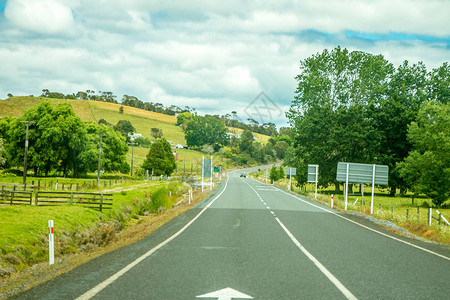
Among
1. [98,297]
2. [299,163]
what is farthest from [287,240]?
[299,163]

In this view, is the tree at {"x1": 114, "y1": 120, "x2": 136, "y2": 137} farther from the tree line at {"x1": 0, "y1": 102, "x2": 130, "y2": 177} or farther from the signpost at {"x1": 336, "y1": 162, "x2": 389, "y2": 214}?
the signpost at {"x1": 336, "y1": 162, "x2": 389, "y2": 214}

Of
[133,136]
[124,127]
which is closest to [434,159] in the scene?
[124,127]

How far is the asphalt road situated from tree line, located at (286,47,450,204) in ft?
124

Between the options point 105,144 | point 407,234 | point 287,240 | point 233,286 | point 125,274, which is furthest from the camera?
point 105,144

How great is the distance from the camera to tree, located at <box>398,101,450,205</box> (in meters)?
43.3

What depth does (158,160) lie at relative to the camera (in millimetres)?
102188

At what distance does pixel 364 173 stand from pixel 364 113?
29.9 meters

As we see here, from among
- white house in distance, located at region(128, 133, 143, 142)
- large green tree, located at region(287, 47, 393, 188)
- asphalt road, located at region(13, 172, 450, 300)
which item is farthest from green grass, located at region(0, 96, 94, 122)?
asphalt road, located at region(13, 172, 450, 300)

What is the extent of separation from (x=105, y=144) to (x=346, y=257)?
80.4 m

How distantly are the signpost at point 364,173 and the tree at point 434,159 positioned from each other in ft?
61.7

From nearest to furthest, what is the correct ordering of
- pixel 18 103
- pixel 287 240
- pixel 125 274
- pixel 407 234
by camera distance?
pixel 125 274, pixel 287 240, pixel 407 234, pixel 18 103

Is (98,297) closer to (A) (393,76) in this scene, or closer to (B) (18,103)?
(A) (393,76)

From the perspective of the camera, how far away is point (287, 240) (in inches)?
518

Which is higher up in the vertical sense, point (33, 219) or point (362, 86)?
point (362, 86)
